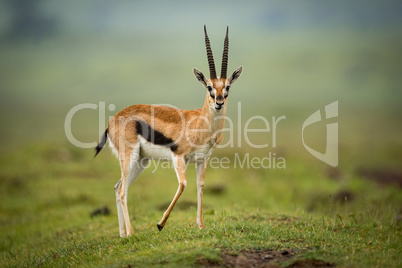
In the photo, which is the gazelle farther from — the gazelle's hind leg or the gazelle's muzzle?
the gazelle's muzzle

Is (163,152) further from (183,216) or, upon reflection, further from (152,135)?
(183,216)

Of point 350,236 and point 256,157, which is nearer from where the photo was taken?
point 350,236

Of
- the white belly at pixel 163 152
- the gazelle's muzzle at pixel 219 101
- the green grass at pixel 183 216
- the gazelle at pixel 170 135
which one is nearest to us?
the green grass at pixel 183 216

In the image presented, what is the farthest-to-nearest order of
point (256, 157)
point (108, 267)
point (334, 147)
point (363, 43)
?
point (363, 43), point (334, 147), point (256, 157), point (108, 267)

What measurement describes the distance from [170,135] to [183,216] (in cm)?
302

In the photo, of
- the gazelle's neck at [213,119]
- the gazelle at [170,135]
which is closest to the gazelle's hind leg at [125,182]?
the gazelle at [170,135]

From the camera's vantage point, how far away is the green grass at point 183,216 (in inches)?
313

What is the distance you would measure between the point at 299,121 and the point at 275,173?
34.7 meters

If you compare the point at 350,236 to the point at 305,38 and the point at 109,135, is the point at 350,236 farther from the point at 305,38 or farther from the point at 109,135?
the point at 305,38

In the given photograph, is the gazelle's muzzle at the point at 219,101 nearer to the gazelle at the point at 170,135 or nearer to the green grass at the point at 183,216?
the gazelle at the point at 170,135

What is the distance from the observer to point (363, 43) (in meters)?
105

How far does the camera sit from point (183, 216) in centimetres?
1234

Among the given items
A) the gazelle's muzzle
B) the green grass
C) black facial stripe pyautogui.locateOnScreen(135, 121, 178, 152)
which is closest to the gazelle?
black facial stripe pyautogui.locateOnScreen(135, 121, 178, 152)

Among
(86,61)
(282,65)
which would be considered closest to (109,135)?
(282,65)
